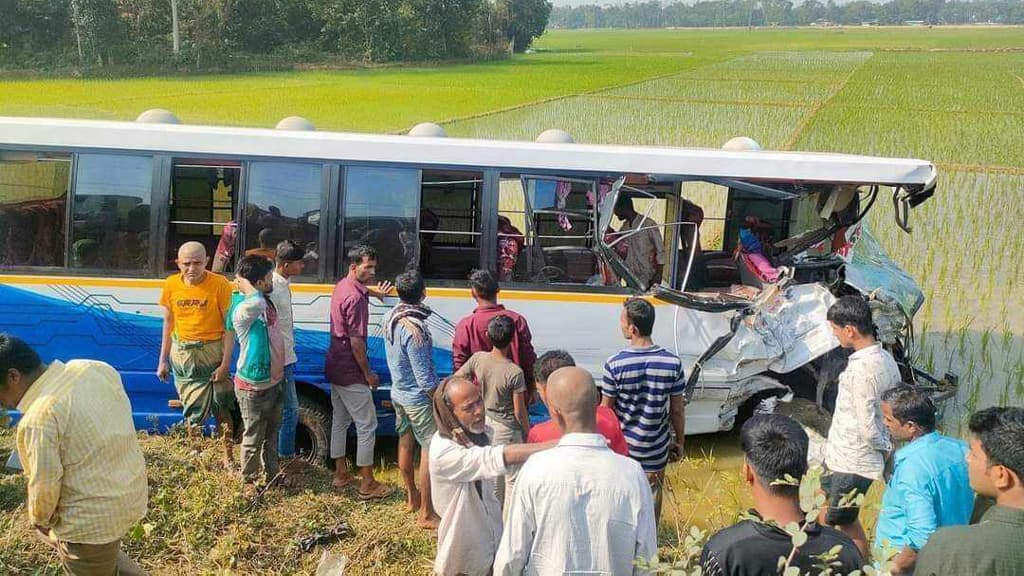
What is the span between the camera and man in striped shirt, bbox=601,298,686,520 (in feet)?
14.0

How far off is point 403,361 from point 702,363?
2.20 meters

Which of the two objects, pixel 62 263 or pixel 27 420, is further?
pixel 62 263

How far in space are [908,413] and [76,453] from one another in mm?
3334

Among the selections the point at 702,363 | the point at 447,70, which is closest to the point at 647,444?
the point at 702,363

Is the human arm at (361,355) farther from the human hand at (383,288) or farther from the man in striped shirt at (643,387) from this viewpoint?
the man in striped shirt at (643,387)

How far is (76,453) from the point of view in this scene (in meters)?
3.27

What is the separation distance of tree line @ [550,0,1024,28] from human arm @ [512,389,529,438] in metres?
106

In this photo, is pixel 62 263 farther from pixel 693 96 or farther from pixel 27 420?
pixel 693 96

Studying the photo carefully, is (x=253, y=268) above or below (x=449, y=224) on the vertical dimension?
below

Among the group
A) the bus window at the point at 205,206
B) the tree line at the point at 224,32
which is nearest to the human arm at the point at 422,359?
the bus window at the point at 205,206

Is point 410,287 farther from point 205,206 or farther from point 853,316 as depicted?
point 853,316

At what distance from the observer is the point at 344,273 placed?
5.76m

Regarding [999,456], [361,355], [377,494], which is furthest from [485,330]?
[999,456]

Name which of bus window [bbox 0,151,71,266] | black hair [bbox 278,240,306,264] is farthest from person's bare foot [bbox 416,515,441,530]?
bus window [bbox 0,151,71,266]
